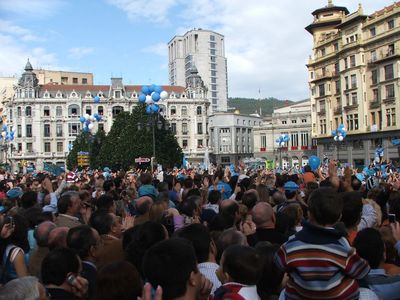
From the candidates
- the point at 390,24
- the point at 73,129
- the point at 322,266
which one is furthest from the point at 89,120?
the point at 73,129

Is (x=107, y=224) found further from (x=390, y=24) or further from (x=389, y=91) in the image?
(x=390, y=24)

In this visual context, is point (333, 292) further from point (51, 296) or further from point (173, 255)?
point (51, 296)

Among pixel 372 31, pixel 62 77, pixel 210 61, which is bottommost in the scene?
pixel 372 31

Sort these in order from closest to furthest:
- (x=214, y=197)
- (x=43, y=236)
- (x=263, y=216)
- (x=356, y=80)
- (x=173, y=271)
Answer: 1. (x=173, y=271)
2. (x=43, y=236)
3. (x=263, y=216)
4. (x=214, y=197)
5. (x=356, y=80)

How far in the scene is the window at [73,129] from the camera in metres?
90.7

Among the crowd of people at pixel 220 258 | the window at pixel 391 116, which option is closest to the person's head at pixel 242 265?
the crowd of people at pixel 220 258

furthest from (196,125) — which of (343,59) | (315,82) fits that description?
(343,59)

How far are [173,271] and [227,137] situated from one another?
9931 centimetres

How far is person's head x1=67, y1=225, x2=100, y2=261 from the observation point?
200 inches

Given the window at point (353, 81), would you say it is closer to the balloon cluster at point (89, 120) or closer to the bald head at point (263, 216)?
the balloon cluster at point (89, 120)

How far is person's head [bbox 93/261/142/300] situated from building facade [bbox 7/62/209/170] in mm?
83880

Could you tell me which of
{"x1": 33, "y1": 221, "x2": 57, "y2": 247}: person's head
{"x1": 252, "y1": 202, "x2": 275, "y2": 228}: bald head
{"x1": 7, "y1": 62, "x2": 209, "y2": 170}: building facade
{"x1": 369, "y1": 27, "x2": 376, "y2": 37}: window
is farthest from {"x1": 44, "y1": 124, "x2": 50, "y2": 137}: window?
{"x1": 252, "y1": 202, "x2": 275, "y2": 228}: bald head

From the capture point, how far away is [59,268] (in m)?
4.10

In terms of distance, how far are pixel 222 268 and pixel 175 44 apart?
151m
